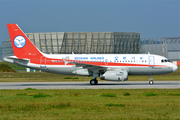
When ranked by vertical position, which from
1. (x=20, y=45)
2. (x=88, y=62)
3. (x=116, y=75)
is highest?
(x=20, y=45)

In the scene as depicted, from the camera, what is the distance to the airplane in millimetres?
32188

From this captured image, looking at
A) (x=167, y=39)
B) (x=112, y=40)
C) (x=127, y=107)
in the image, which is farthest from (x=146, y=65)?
(x=167, y=39)

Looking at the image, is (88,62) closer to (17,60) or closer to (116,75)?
(116,75)

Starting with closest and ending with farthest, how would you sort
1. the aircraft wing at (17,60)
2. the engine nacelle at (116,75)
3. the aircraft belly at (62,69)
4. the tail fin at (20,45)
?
the engine nacelle at (116,75) < the aircraft belly at (62,69) < the aircraft wing at (17,60) < the tail fin at (20,45)

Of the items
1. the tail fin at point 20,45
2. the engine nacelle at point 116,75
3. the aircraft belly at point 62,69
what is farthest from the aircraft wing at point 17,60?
the engine nacelle at point 116,75

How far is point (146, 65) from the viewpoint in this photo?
106 ft

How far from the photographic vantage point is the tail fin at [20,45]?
3372 centimetres

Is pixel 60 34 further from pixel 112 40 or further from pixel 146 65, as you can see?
pixel 146 65

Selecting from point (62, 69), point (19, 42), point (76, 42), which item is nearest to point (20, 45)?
point (19, 42)

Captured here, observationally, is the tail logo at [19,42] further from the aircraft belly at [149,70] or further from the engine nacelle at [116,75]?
the aircraft belly at [149,70]

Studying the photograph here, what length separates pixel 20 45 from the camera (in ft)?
111

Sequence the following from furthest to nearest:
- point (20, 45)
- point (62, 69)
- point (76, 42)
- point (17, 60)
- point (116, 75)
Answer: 1. point (76, 42)
2. point (20, 45)
3. point (17, 60)
4. point (62, 69)
5. point (116, 75)

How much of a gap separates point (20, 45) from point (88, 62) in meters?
9.32

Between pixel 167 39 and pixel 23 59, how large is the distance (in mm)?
102724
